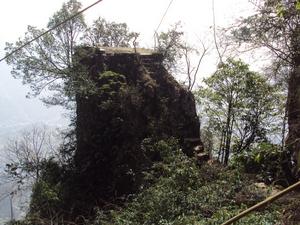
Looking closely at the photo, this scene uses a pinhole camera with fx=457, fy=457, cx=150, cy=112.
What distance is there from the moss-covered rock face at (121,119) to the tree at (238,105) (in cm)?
238

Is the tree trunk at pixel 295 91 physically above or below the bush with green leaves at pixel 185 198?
above

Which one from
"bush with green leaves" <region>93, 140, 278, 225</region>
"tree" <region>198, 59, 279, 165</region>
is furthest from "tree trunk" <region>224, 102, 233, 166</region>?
"bush with green leaves" <region>93, 140, 278, 225</region>

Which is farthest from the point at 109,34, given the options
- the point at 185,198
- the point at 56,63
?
the point at 185,198

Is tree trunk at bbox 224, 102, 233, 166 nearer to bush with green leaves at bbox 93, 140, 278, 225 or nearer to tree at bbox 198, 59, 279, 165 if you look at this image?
tree at bbox 198, 59, 279, 165

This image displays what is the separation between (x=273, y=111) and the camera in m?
20.7

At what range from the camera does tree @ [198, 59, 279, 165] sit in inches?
816

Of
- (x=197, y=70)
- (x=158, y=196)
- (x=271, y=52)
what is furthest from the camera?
(x=197, y=70)

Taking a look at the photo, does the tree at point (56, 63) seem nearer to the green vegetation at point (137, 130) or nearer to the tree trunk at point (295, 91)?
the green vegetation at point (137, 130)

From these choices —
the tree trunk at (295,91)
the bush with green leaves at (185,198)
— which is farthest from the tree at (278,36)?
the bush with green leaves at (185,198)

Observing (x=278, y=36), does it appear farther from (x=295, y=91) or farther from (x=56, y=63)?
(x=56, y=63)

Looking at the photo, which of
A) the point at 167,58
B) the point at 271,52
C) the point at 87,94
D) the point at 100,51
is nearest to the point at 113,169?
the point at 87,94

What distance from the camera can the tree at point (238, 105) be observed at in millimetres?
20719

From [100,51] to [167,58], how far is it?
3.72 metres

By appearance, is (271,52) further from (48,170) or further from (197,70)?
(197,70)
